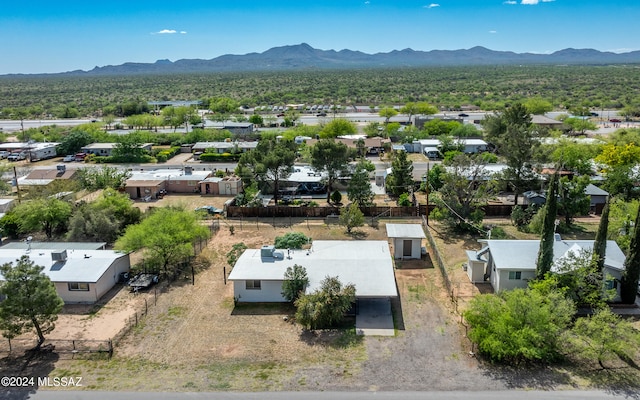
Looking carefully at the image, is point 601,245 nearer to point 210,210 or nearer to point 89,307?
point 89,307

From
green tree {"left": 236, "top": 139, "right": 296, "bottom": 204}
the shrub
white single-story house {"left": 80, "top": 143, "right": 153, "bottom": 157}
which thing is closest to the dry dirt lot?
the shrub

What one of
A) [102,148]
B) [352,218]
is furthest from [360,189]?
[102,148]

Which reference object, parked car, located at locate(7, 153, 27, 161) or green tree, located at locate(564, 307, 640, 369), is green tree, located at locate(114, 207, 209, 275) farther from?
parked car, located at locate(7, 153, 27, 161)

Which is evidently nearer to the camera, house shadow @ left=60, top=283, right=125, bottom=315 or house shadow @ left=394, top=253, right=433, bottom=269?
house shadow @ left=60, top=283, right=125, bottom=315

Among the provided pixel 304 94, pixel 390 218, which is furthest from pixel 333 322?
pixel 304 94

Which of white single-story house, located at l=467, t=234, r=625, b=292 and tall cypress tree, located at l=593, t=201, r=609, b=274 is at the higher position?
tall cypress tree, located at l=593, t=201, r=609, b=274
